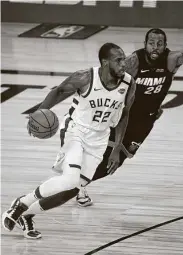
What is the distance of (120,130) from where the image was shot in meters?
7.91

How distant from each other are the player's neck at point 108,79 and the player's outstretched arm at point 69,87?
0.41ft

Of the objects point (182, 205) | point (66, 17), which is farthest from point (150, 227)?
point (66, 17)

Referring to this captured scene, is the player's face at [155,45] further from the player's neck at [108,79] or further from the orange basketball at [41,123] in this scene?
the orange basketball at [41,123]

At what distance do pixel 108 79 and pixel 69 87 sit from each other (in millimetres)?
387

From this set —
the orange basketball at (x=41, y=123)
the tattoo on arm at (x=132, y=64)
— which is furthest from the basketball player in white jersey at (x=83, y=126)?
the tattoo on arm at (x=132, y=64)

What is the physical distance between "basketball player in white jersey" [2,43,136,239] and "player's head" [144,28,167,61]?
82 centimetres

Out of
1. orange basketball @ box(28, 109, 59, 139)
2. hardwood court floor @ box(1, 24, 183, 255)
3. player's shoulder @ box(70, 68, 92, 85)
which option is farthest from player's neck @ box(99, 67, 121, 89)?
hardwood court floor @ box(1, 24, 183, 255)

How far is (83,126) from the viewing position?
7.76m

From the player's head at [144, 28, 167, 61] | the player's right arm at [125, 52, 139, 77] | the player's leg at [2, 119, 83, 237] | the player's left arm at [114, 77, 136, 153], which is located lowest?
the player's leg at [2, 119, 83, 237]

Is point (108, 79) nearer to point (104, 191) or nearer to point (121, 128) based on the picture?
point (121, 128)

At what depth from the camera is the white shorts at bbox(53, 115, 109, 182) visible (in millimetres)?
7621

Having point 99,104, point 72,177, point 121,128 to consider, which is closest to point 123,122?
point 121,128

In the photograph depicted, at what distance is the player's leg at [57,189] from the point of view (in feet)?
24.3

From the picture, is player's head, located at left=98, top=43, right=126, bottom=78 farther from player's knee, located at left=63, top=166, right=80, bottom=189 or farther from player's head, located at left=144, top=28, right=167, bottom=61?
player's head, located at left=144, top=28, right=167, bottom=61
